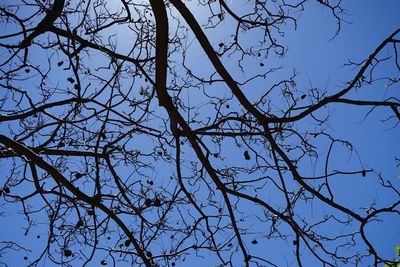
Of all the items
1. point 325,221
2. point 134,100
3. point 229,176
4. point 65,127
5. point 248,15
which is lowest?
point 325,221

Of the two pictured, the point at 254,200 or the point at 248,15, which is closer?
the point at 254,200

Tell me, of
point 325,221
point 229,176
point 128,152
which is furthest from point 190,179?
point 325,221

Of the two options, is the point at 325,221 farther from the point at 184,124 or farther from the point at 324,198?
the point at 184,124

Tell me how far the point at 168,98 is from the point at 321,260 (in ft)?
6.25

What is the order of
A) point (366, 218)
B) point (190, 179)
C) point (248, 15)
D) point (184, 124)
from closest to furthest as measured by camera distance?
point (366, 218) < point (184, 124) < point (248, 15) < point (190, 179)

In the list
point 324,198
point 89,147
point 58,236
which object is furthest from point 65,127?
point 324,198

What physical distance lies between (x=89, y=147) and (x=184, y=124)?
1.25 metres

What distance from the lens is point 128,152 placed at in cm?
399

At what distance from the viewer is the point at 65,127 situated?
3.97 metres

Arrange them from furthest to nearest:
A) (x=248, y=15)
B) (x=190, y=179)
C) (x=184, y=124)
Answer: (x=190, y=179) < (x=248, y=15) < (x=184, y=124)

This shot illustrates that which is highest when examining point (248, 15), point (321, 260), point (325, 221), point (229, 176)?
point (248, 15)

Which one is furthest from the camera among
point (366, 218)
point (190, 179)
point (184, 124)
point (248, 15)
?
point (190, 179)

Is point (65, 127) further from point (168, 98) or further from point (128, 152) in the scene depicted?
point (168, 98)

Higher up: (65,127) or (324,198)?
(65,127)
